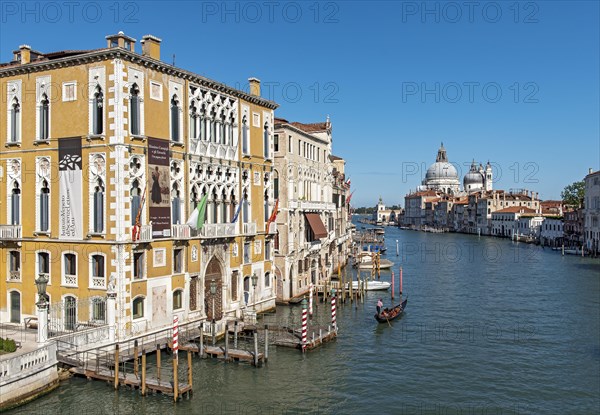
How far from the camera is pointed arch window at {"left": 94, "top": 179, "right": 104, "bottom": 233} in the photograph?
65.9ft

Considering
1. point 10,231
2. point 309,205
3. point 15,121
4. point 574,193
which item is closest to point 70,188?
point 10,231

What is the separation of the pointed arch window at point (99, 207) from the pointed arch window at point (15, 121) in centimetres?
433

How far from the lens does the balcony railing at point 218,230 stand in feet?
78.2

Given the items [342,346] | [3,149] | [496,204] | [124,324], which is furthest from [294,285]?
[496,204]

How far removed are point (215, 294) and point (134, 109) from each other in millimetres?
8557

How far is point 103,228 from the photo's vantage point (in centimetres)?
2000

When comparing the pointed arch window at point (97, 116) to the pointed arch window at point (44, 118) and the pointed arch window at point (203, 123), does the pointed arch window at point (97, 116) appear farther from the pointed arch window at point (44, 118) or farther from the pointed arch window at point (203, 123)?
the pointed arch window at point (203, 123)

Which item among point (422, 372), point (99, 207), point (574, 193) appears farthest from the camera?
point (574, 193)

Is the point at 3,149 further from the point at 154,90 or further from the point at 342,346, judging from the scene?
the point at 342,346

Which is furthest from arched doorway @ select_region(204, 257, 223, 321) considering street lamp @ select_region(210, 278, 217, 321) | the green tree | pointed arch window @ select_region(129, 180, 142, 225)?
the green tree

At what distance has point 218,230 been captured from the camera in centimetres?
2470

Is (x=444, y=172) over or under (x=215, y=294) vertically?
over

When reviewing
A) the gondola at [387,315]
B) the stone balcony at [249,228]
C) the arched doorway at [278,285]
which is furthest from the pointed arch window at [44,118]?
the gondola at [387,315]

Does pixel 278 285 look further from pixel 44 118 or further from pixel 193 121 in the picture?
pixel 44 118
